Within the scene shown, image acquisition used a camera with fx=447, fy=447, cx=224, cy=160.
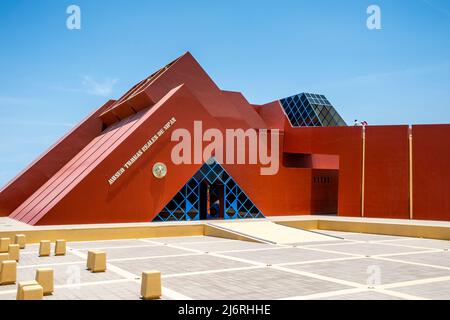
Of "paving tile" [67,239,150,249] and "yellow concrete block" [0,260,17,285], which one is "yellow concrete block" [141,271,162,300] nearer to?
"yellow concrete block" [0,260,17,285]

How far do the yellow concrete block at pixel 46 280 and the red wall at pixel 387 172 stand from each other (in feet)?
66.3

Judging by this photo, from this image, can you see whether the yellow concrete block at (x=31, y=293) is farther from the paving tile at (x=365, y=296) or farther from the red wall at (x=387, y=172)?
the red wall at (x=387, y=172)

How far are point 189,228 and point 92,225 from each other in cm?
427

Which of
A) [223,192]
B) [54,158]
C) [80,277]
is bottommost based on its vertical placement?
[80,277]

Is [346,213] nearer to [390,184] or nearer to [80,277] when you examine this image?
[390,184]

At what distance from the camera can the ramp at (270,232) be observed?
1855cm

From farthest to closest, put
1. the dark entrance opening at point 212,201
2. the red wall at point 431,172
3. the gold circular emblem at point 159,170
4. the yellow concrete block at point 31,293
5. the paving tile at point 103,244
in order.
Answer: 1. the dark entrance opening at point 212,201
2. the red wall at point 431,172
3. the gold circular emblem at point 159,170
4. the paving tile at point 103,244
5. the yellow concrete block at point 31,293

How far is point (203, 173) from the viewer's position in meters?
23.2

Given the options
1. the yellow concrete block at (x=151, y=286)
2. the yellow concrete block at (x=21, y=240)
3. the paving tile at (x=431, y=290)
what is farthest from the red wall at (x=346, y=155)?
the yellow concrete block at (x=151, y=286)

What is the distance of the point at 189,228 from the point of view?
20.5m

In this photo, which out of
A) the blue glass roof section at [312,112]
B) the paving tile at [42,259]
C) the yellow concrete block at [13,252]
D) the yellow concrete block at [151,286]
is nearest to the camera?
the yellow concrete block at [151,286]

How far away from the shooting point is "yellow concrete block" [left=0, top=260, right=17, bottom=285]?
1004cm

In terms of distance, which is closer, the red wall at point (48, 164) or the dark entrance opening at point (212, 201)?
the dark entrance opening at point (212, 201)
